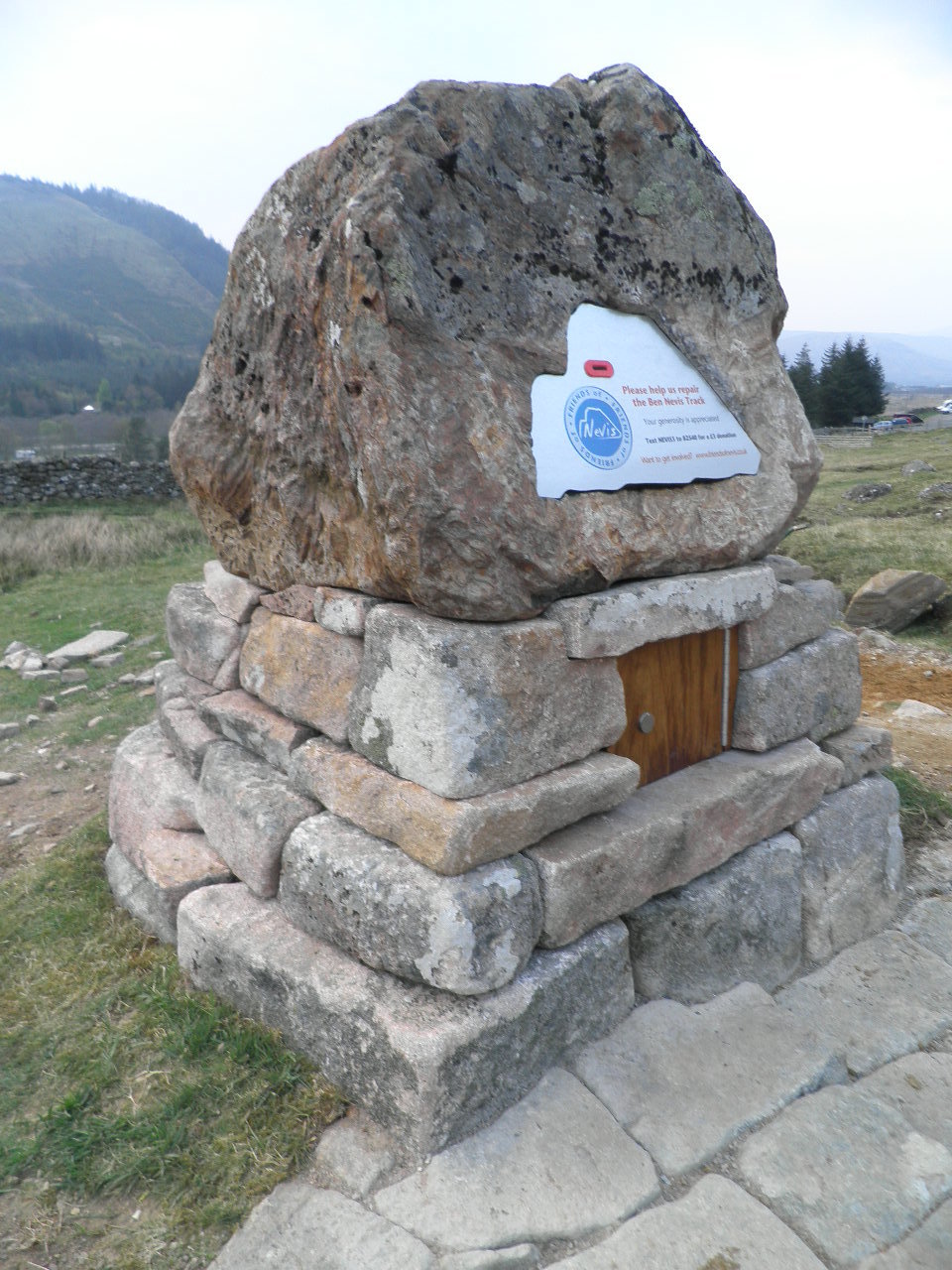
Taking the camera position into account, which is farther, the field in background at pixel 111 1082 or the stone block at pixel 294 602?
the stone block at pixel 294 602

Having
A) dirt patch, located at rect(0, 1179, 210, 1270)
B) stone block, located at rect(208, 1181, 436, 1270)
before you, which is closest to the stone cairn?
stone block, located at rect(208, 1181, 436, 1270)

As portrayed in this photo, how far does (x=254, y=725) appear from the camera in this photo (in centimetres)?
323

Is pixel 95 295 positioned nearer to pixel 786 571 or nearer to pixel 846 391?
pixel 846 391

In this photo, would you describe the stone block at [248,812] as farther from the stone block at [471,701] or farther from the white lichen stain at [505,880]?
the white lichen stain at [505,880]

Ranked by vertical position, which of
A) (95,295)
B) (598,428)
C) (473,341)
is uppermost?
(95,295)

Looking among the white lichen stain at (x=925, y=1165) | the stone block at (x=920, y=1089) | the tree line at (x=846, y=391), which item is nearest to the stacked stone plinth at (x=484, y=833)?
the stone block at (x=920, y=1089)

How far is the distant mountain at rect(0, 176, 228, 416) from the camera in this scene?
7075 cm

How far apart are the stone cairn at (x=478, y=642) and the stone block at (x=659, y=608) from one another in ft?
0.04

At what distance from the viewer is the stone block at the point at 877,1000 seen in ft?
9.40

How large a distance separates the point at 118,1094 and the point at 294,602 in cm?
165

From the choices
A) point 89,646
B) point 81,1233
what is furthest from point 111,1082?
point 89,646

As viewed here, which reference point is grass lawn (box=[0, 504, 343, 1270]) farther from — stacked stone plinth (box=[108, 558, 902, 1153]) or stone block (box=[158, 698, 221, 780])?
stone block (box=[158, 698, 221, 780])

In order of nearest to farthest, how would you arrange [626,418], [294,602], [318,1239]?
[318,1239] < [626,418] < [294,602]

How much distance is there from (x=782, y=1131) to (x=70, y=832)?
3.52m
